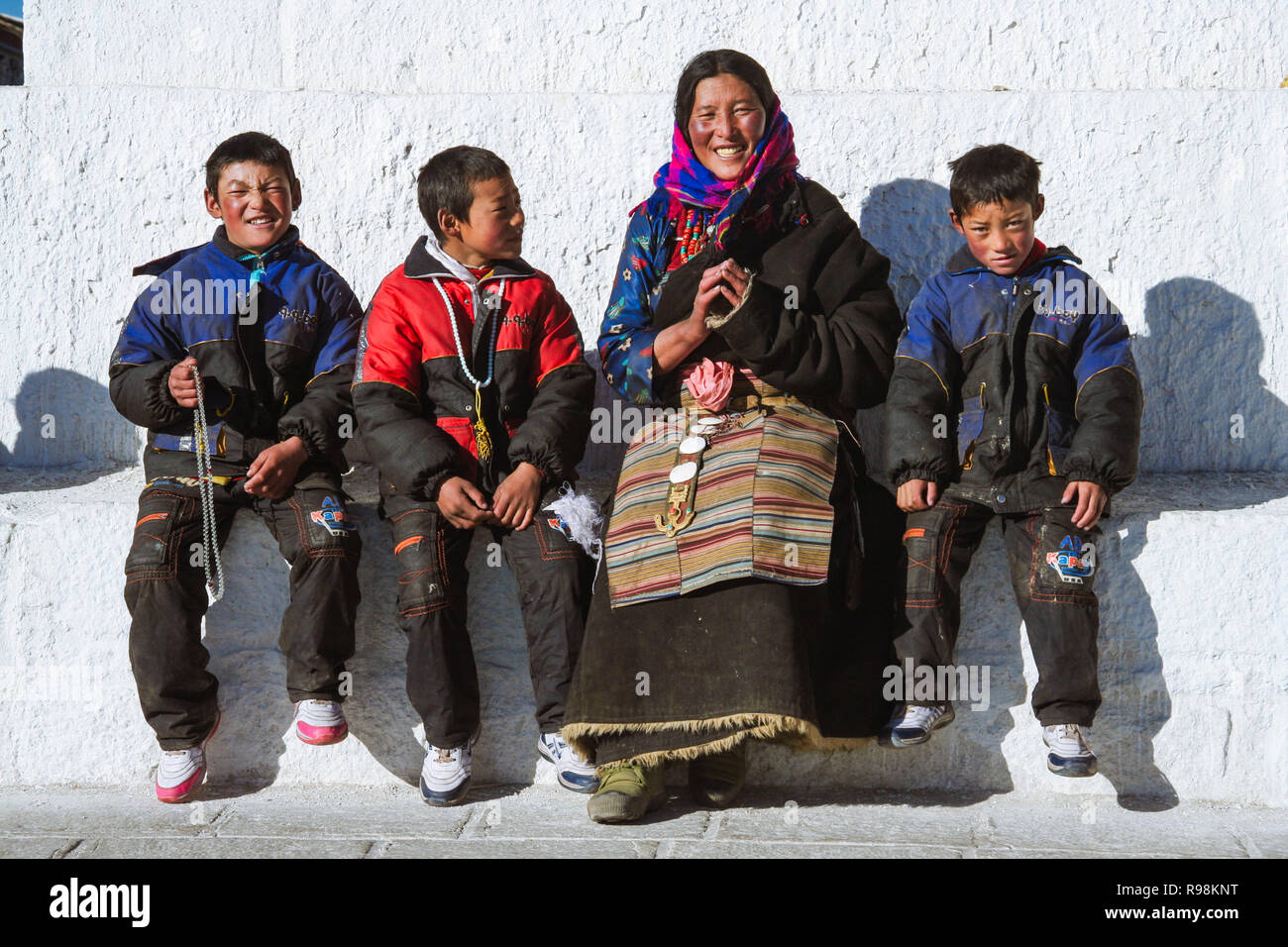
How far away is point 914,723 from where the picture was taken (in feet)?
10.5

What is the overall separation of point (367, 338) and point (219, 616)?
0.82 metres

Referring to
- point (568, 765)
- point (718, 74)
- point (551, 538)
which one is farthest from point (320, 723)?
point (718, 74)

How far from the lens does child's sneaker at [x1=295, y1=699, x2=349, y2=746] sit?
331 cm

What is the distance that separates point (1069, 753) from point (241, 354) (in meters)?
2.29

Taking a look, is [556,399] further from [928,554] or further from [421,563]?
[928,554]

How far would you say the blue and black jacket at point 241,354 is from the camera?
11.5 ft

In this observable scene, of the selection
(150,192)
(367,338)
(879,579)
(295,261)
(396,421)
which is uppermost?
(150,192)

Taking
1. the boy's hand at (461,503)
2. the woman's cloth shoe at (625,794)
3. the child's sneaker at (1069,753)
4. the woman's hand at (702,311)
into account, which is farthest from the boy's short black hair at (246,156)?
the child's sneaker at (1069,753)

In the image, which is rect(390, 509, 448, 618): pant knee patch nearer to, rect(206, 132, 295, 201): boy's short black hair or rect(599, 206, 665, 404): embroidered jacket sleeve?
rect(599, 206, 665, 404): embroidered jacket sleeve

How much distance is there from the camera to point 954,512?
3312mm

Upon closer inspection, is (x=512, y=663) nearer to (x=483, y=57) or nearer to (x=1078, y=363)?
(x=1078, y=363)

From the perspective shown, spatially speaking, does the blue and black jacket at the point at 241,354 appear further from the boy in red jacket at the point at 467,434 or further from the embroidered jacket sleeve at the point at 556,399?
the embroidered jacket sleeve at the point at 556,399

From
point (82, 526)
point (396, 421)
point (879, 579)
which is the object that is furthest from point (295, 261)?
point (879, 579)

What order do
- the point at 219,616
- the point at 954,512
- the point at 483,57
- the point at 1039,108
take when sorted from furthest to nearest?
the point at 483,57 < the point at 1039,108 < the point at 219,616 < the point at 954,512
